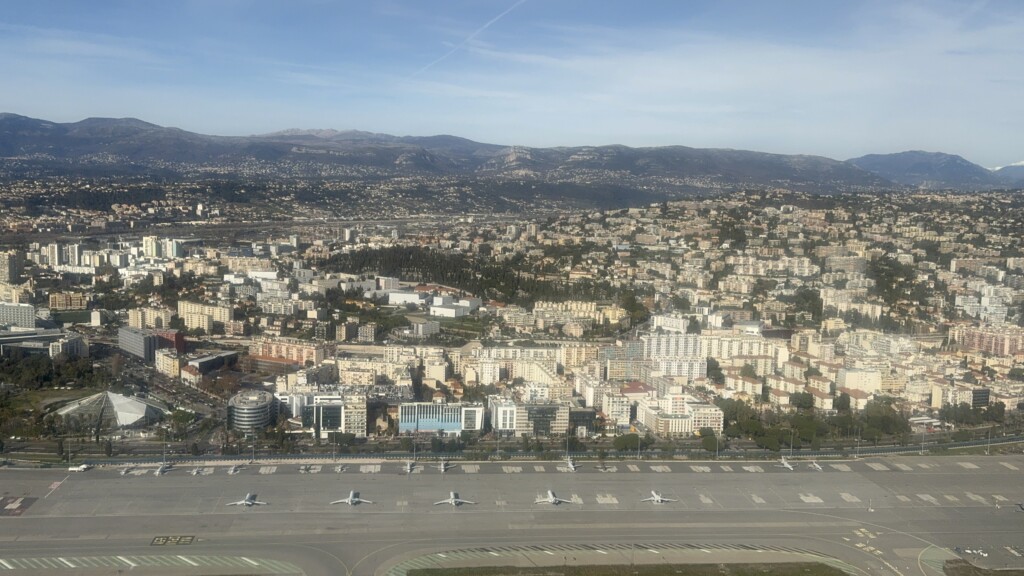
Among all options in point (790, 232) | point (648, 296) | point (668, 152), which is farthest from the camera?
point (668, 152)

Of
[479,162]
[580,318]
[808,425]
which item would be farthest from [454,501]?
[479,162]

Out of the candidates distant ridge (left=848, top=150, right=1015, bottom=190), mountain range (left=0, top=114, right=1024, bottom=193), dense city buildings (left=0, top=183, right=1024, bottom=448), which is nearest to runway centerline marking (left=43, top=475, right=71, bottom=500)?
dense city buildings (left=0, top=183, right=1024, bottom=448)

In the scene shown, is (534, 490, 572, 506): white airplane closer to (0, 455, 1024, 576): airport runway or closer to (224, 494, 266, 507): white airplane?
(0, 455, 1024, 576): airport runway

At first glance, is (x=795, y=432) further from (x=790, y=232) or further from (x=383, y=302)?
(x=790, y=232)

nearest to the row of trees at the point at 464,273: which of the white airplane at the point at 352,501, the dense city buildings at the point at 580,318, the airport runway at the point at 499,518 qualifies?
the dense city buildings at the point at 580,318

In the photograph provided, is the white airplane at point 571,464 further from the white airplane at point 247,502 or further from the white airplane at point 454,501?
the white airplane at point 247,502

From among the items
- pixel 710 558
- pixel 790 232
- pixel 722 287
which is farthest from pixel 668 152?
pixel 710 558
